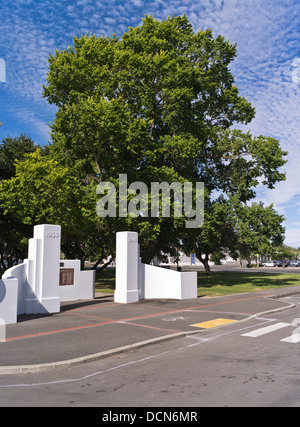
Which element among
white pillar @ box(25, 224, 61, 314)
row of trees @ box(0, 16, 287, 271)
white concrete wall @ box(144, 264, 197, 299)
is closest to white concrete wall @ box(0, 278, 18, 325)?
white pillar @ box(25, 224, 61, 314)

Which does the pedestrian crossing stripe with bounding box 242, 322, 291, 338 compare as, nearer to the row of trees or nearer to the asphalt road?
the asphalt road

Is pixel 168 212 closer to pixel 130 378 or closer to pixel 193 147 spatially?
pixel 193 147

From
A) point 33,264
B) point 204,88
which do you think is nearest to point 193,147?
point 204,88

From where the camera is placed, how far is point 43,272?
1359 centimetres

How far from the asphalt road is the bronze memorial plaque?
357 inches

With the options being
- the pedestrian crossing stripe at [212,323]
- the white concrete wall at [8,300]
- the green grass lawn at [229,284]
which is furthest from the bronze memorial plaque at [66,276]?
the pedestrian crossing stripe at [212,323]

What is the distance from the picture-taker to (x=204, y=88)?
29438 millimetres

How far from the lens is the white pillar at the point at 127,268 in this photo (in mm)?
16859

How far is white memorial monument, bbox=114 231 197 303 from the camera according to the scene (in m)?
17.0

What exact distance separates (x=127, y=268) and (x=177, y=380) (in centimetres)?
1082

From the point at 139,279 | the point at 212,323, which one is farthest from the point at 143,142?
the point at 212,323

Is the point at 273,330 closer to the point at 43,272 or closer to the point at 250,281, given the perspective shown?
the point at 43,272

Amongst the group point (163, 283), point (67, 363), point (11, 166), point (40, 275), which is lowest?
point (67, 363)

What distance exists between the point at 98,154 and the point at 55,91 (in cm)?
658
